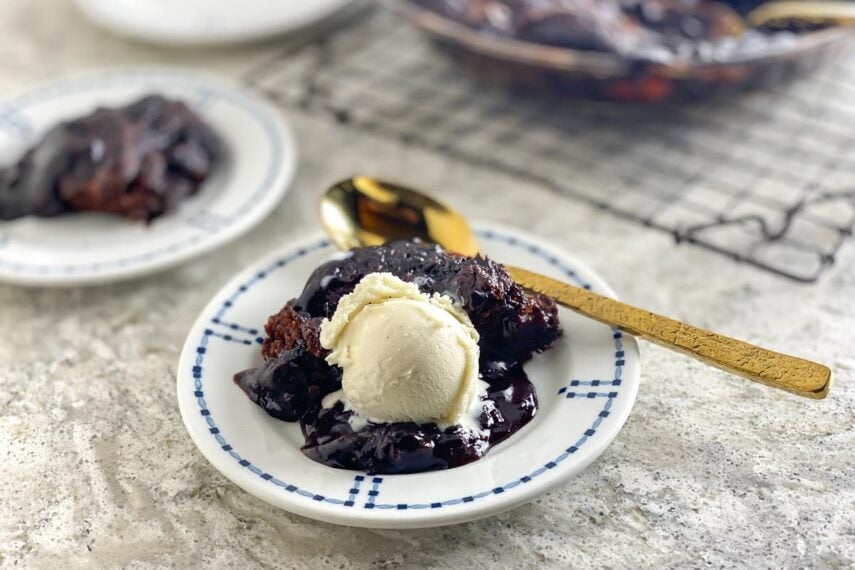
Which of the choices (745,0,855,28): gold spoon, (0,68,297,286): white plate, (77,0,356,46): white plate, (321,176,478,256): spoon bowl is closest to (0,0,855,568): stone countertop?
(0,68,297,286): white plate

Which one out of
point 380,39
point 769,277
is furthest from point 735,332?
point 380,39

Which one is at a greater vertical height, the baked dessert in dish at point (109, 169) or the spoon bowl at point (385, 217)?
the spoon bowl at point (385, 217)

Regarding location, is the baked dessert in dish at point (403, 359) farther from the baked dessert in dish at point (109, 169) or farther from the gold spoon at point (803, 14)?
the gold spoon at point (803, 14)

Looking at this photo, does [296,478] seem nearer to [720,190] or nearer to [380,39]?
[720,190]

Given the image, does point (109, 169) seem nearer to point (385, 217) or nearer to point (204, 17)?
point (385, 217)

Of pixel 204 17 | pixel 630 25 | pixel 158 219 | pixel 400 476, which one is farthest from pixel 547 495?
pixel 204 17

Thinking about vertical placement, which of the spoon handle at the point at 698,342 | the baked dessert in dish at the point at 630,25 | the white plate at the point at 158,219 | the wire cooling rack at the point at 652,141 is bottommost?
the white plate at the point at 158,219

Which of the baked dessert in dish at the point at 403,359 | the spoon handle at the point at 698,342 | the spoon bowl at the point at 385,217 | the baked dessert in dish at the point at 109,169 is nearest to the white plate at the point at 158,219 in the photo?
the baked dessert in dish at the point at 109,169
